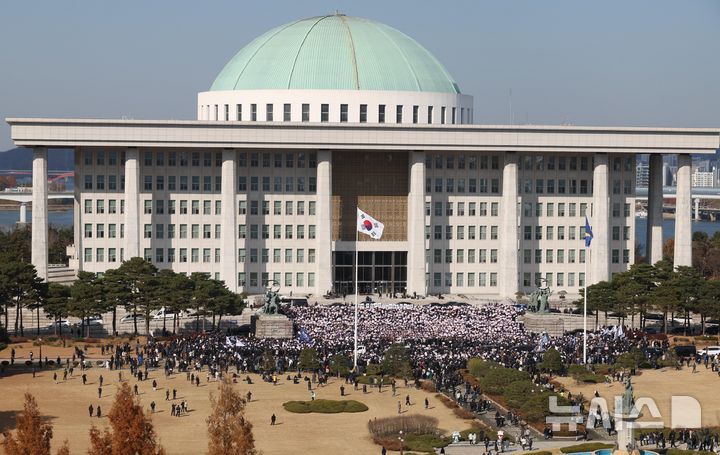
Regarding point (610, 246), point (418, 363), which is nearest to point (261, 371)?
point (418, 363)

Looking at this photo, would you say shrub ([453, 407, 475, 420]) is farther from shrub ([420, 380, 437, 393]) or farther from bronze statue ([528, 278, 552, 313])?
bronze statue ([528, 278, 552, 313])

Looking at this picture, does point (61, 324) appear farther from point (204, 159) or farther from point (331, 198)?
point (331, 198)

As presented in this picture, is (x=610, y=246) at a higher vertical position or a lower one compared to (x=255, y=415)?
higher

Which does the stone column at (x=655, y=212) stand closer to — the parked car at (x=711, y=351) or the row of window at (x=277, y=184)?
the row of window at (x=277, y=184)

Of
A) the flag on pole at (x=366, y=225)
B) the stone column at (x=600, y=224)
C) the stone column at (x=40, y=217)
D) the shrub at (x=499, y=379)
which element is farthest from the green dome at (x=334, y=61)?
the shrub at (x=499, y=379)

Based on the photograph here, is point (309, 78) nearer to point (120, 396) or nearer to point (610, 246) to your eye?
point (610, 246)

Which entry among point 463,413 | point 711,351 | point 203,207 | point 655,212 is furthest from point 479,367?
point 655,212
